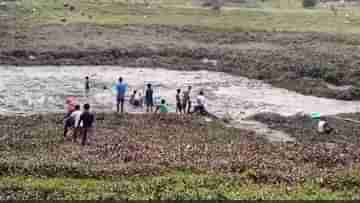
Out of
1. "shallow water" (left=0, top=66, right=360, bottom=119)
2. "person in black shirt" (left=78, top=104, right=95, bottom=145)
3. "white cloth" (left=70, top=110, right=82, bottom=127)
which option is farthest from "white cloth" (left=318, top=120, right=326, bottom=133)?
"white cloth" (left=70, top=110, right=82, bottom=127)

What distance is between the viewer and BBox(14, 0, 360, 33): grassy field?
67.7m

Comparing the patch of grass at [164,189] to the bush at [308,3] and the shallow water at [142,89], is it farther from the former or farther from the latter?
the bush at [308,3]

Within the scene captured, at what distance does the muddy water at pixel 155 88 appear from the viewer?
39.1 m

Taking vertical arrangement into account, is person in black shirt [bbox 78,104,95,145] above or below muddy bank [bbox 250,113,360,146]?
above

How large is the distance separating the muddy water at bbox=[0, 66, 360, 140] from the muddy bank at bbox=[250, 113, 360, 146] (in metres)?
1.01

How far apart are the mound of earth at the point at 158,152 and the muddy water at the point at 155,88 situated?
5.26 m

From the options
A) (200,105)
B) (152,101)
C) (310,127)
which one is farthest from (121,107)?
(310,127)

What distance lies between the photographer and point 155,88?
44969 millimetres

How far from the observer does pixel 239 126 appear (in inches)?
1352

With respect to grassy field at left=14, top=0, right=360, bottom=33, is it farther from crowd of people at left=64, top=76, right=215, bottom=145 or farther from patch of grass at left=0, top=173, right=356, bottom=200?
patch of grass at left=0, top=173, right=356, bottom=200

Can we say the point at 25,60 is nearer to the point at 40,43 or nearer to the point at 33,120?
the point at 40,43

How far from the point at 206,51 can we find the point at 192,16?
1651 centimetres

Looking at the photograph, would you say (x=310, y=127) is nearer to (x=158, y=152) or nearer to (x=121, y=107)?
(x=121, y=107)

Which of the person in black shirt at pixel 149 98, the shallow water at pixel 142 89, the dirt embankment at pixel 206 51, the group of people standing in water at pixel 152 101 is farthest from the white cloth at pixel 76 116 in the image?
the dirt embankment at pixel 206 51
